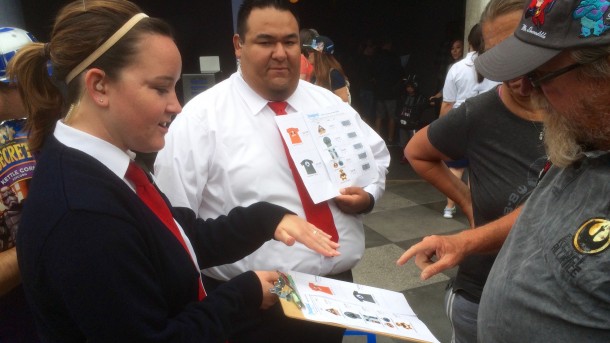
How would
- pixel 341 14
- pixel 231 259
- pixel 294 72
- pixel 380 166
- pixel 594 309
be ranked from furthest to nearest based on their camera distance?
1. pixel 341 14
2. pixel 380 166
3. pixel 294 72
4. pixel 231 259
5. pixel 594 309

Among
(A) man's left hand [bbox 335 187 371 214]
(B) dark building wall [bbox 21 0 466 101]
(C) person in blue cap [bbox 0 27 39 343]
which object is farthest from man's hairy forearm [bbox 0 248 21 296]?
(B) dark building wall [bbox 21 0 466 101]

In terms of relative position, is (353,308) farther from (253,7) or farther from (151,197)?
(253,7)

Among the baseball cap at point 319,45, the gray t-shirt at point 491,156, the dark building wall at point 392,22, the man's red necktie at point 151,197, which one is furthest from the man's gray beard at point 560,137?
the dark building wall at point 392,22

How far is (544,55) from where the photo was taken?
107 centimetres

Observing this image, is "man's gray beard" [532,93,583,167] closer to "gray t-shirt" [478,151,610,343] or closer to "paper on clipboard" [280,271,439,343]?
"gray t-shirt" [478,151,610,343]

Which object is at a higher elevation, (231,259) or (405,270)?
(231,259)

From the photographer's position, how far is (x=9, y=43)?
70.4 inches

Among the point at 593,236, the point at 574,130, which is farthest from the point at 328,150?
A: the point at 593,236

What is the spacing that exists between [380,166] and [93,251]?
1.49 meters

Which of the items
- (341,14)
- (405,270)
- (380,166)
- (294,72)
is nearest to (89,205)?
(294,72)

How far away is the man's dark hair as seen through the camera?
201cm

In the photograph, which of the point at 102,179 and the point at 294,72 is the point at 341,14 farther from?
the point at 102,179

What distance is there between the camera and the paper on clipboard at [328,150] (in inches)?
73.6

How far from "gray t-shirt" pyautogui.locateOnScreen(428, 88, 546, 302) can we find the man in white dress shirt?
0.42 m
